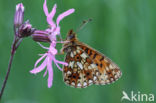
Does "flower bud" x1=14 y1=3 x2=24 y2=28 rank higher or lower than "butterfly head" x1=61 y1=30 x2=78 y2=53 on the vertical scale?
higher

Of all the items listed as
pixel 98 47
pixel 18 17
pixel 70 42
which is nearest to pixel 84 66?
pixel 70 42

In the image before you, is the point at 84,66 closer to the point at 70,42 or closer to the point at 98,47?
the point at 70,42

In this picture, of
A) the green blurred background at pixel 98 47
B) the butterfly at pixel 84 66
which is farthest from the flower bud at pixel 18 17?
the green blurred background at pixel 98 47

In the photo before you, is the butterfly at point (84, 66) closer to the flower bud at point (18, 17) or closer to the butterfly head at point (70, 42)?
the butterfly head at point (70, 42)

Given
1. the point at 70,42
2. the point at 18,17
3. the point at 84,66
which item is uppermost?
the point at 18,17

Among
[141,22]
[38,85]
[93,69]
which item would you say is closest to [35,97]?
[38,85]

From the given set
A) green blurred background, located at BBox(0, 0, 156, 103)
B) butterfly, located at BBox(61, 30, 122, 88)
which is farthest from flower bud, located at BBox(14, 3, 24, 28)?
green blurred background, located at BBox(0, 0, 156, 103)

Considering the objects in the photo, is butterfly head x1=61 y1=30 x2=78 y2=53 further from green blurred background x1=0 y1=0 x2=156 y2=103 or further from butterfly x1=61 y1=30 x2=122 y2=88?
green blurred background x1=0 y1=0 x2=156 y2=103
